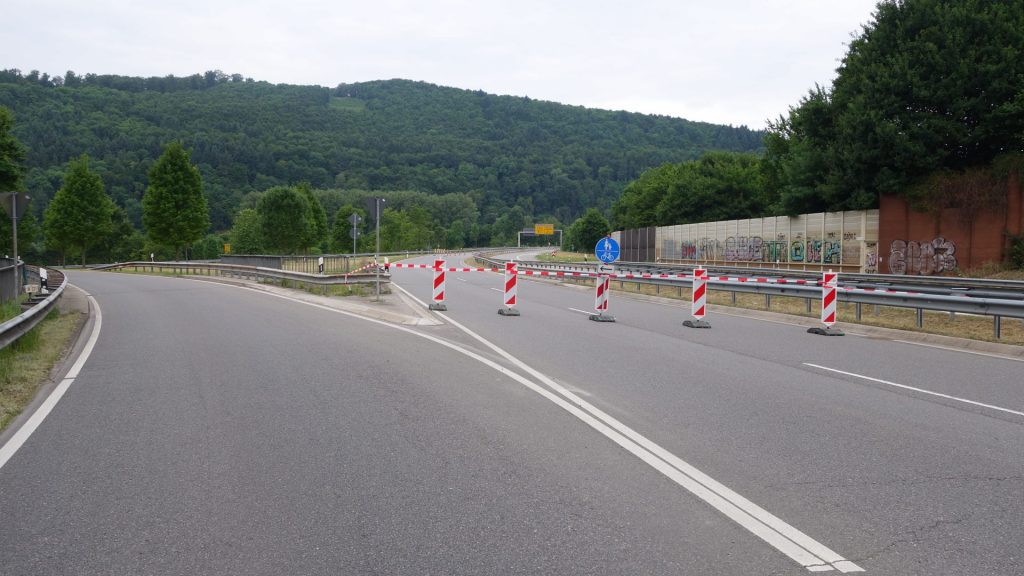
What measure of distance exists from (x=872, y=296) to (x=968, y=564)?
13941mm

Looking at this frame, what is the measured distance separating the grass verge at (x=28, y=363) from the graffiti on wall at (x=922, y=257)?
30845 millimetres

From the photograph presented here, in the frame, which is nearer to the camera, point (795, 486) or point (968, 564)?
point (968, 564)

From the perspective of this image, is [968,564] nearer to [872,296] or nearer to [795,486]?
[795,486]

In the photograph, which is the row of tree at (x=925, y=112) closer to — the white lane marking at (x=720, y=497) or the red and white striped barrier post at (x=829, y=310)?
the red and white striped barrier post at (x=829, y=310)

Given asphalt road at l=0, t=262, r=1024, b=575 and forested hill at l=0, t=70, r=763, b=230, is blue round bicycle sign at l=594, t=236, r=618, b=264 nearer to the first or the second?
asphalt road at l=0, t=262, r=1024, b=575

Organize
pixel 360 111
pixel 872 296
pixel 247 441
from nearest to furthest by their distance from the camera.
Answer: pixel 247 441 < pixel 872 296 < pixel 360 111

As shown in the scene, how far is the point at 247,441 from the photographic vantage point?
630cm

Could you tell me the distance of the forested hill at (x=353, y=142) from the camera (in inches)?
5468

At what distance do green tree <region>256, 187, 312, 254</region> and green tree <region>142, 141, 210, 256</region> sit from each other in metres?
19.0

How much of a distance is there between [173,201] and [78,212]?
32.9 ft

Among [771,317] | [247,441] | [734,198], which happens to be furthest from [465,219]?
[247,441]

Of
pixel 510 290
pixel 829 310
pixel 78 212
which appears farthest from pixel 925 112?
pixel 78 212

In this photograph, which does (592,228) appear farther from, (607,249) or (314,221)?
(607,249)

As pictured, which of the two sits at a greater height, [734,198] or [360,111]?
[360,111]
